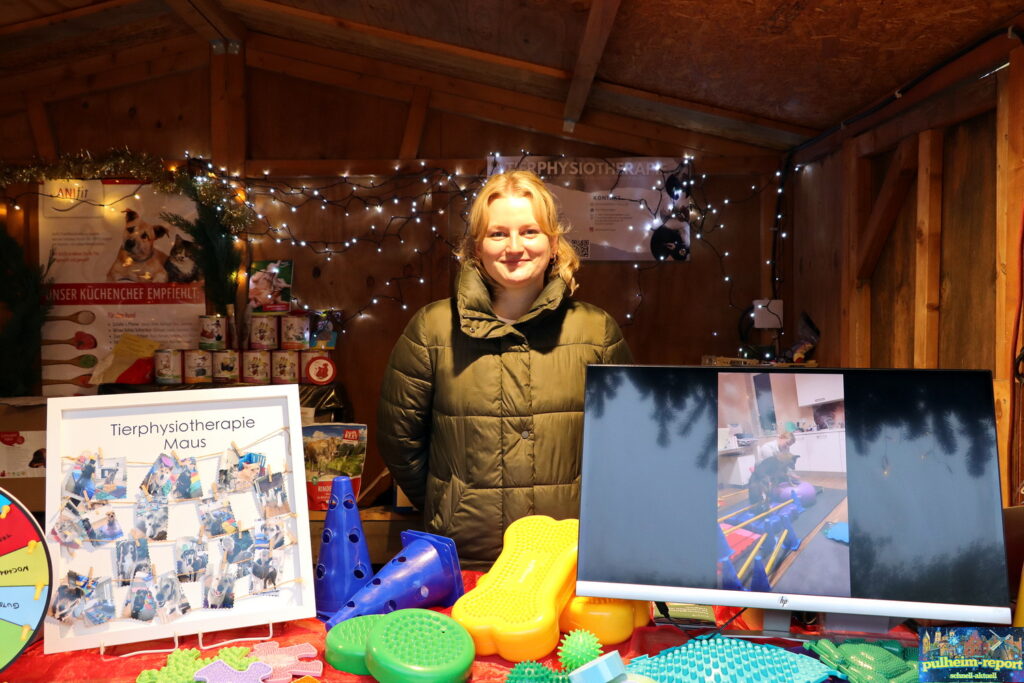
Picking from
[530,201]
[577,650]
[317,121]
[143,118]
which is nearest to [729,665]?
[577,650]

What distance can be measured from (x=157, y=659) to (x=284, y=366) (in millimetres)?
2695

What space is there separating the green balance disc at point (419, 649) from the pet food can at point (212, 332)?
9.62 ft

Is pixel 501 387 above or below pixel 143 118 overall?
below

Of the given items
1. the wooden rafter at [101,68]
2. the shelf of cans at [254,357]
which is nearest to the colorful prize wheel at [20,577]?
the shelf of cans at [254,357]

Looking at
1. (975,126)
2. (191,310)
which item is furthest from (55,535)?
(191,310)

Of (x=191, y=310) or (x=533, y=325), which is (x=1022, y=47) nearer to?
(x=533, y=325)

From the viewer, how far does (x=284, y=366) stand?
354cm

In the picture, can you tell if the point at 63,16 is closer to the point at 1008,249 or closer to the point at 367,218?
the point at 367,218

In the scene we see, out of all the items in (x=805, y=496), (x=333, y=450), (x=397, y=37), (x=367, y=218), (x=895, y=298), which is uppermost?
(x=397, y=37)

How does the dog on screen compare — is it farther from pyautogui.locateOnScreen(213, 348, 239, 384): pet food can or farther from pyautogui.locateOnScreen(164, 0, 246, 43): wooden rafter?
pyautogui.locateOnScreen(164, 0, 246, 43): wooden rafter

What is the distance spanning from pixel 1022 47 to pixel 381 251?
2.76 meters

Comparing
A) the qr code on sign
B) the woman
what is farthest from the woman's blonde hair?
the qr code on sign

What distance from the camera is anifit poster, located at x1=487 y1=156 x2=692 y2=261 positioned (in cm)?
360

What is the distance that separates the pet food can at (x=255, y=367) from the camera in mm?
3500
